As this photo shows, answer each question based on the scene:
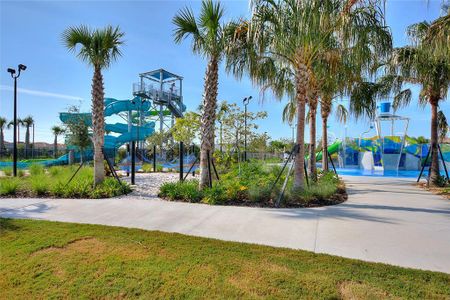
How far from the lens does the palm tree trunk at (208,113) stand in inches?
337

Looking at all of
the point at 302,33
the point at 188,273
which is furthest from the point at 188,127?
the point at 188,273

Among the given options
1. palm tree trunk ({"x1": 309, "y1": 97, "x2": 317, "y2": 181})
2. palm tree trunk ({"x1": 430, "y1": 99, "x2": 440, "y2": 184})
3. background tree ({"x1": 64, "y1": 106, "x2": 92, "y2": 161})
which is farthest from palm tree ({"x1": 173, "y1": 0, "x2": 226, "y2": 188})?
background tree ({"x1": 64, "y1": 106, "x2": 92, "y2": 161})

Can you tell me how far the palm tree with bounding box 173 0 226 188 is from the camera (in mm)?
7984

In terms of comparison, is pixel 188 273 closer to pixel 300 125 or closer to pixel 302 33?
pixel 300 125

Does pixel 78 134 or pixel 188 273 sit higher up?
pixel 78 134

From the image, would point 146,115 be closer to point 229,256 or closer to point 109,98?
point 109,98

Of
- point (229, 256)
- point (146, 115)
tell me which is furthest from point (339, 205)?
point (146, 115)

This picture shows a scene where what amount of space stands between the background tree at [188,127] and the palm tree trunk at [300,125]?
1162cm

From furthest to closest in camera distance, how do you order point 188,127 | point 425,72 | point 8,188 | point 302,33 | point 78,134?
point 188,127
point 78,134
point 425,72
point 8,188
point 302,33

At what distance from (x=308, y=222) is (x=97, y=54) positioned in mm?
8603

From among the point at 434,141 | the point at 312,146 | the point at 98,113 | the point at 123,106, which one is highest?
the point at 123,106

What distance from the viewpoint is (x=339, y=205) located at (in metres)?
7.29

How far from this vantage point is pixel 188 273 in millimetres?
3242

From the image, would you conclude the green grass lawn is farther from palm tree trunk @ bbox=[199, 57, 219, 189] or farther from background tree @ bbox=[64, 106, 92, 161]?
background tree @ bbox=[64, 106, 92, 161]
